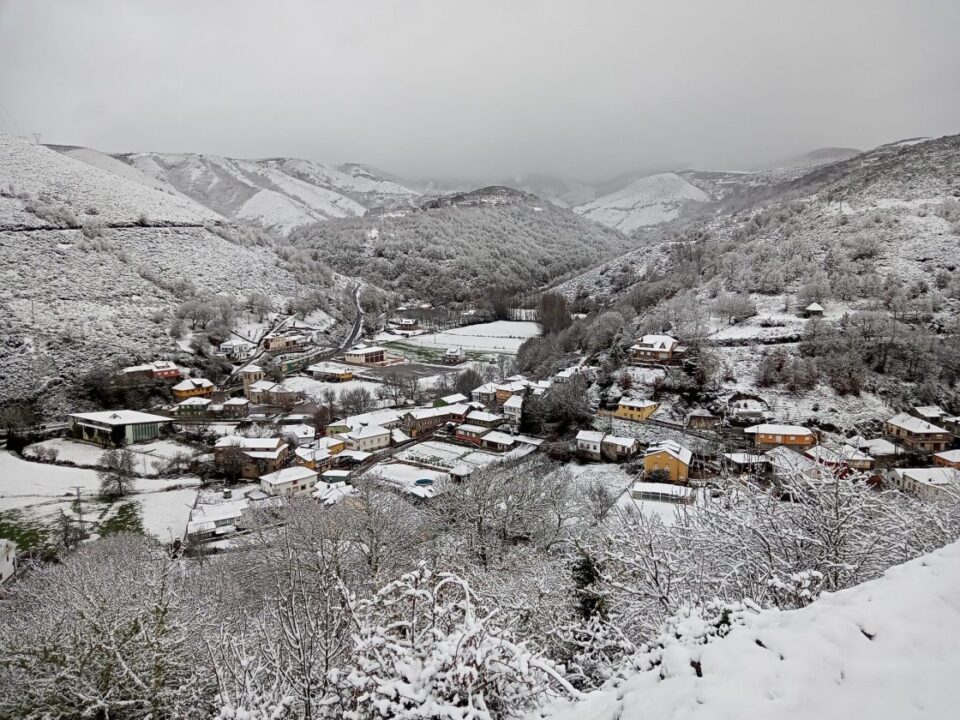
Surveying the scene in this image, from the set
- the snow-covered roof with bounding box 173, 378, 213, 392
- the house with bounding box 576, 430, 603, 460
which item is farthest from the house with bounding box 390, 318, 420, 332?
the house with bounding box 576, 430, 603, 460

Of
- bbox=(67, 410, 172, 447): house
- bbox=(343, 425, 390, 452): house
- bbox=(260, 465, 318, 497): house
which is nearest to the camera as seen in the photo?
bbox=(260, 465, 318, 497): house

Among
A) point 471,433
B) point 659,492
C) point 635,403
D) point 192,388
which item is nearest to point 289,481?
point 471,433

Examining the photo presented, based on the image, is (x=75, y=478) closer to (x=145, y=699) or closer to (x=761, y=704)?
(x=145, y=699)

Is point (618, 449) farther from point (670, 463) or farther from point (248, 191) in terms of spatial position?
point (248, 191)

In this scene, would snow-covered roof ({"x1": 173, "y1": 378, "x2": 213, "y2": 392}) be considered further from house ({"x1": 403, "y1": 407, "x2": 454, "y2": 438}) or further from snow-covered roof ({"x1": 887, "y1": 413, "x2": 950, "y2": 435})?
snow-covered roof ({"x1": 887, "y1": 413, "x2": 950, "y2": 435})

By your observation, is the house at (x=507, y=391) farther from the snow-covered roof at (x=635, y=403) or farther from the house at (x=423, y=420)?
the snow-covered roof at (x=635, y=403)

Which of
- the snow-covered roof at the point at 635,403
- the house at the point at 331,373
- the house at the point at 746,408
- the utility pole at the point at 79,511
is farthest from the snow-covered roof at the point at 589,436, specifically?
the house at the point at 331,373
